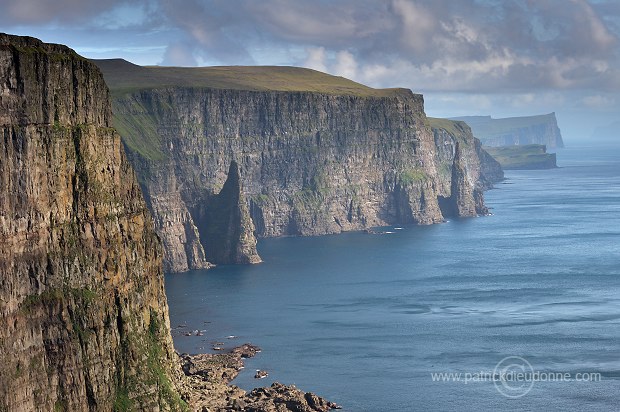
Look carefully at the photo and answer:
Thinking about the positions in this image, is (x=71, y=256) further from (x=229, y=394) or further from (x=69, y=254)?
(x=229, y=394)

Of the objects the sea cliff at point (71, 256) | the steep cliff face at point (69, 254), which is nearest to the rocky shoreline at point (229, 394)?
the sea cliff at point (71, 256)

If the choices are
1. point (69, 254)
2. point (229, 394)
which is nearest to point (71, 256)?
point (69, 254)

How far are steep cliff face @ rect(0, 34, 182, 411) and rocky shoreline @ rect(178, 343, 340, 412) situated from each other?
1636cm

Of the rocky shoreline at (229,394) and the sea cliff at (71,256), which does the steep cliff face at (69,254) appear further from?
the rocky shoreline at (229,394)

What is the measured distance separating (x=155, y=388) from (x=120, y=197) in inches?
892

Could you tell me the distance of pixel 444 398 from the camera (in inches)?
6609

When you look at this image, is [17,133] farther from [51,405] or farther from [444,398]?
[444,398]

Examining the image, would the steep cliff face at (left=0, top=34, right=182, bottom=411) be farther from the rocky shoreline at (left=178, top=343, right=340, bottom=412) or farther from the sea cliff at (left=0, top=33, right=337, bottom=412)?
the rocky shoreline at (left=178, top=343, right=340, bottom=412)

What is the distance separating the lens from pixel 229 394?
16712 centimetres

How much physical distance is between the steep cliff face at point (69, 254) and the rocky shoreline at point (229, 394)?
1636cm

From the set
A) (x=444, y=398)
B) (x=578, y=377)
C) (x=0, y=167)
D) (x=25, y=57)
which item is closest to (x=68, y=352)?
(x=0, y=167)

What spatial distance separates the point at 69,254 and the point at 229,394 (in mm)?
44569

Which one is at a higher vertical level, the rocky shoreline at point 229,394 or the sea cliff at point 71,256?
the sea cliff at point 71,256

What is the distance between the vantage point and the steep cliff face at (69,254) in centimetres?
12438
